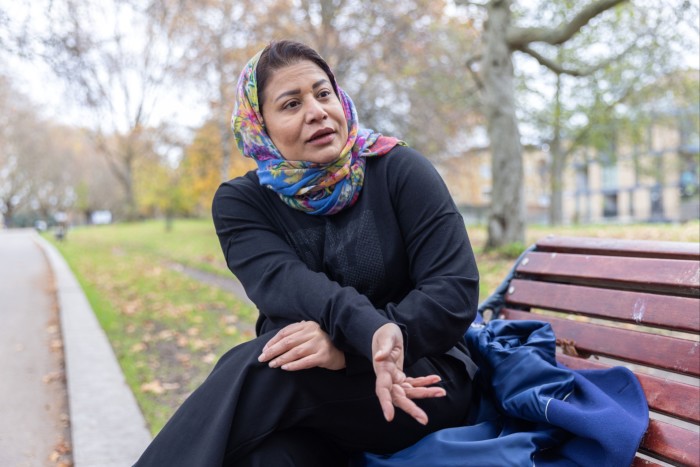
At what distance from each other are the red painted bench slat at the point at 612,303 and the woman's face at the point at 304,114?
108cm

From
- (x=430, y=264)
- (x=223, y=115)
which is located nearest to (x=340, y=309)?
(x=430, y=264)

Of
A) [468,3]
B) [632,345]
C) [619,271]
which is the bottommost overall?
[632,345]

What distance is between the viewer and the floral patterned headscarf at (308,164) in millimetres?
2096

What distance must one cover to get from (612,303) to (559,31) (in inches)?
303

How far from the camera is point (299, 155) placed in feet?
7.18

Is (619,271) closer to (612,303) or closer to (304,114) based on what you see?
(612,303)

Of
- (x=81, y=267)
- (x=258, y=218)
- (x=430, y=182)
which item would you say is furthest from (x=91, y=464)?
(x=81, y=267)

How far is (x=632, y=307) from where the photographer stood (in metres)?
2.21

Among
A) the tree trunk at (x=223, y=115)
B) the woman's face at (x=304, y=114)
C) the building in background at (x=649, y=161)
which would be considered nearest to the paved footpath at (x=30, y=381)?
the woman's face at (x=304, y=114)

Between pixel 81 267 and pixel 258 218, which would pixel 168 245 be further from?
pixel 258 218

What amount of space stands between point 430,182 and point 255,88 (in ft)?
2.34

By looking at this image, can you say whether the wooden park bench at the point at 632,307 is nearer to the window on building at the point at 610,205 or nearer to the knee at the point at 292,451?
the knee at the point at 292,451

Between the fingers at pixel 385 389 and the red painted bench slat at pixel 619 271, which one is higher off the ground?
the red painted bench slat at pixel 619 271

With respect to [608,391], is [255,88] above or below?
above
